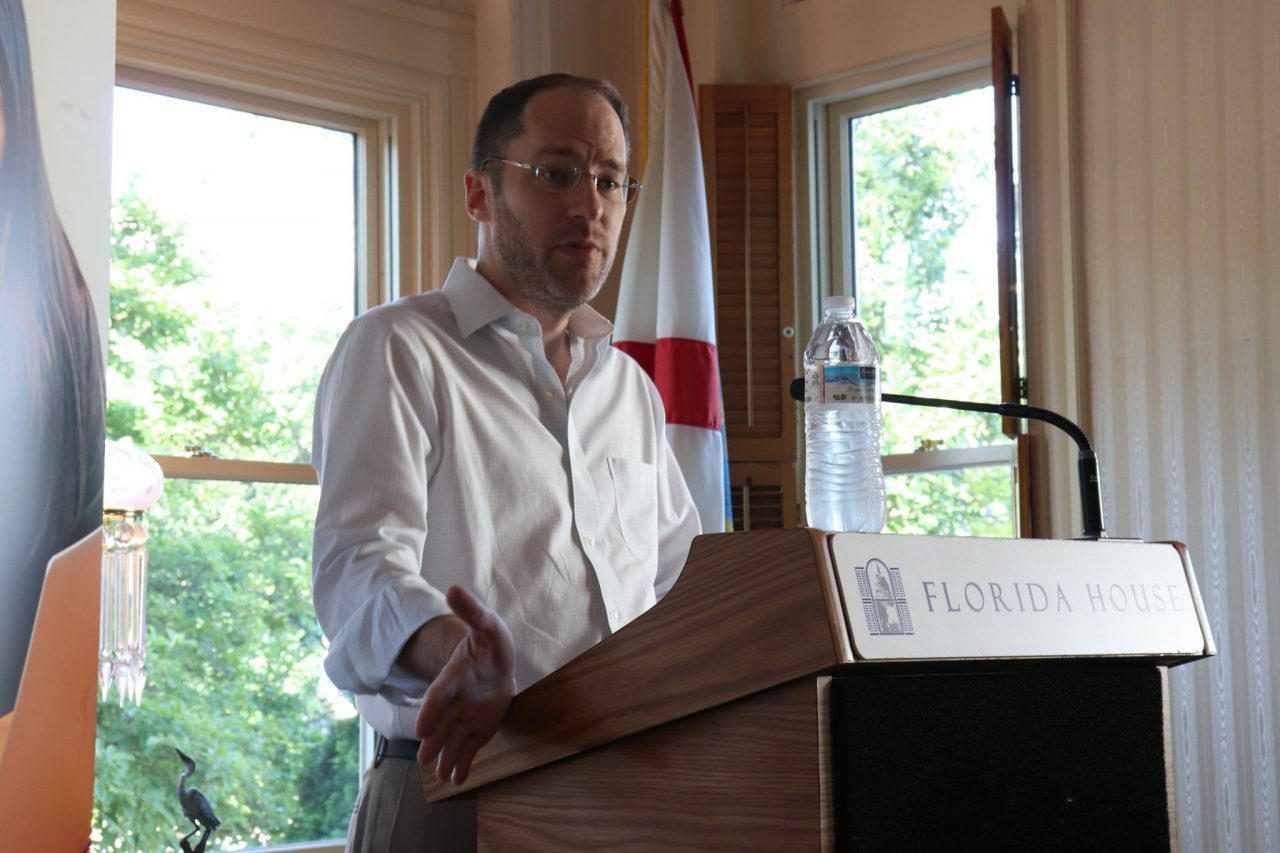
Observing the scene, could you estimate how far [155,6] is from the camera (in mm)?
3195

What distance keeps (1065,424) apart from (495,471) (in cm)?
65

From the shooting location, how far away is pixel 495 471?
1.66 meters

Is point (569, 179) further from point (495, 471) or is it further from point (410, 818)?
point (410, 818)

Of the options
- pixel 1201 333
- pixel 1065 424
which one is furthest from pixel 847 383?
pixel 1201 333

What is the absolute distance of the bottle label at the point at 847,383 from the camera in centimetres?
123

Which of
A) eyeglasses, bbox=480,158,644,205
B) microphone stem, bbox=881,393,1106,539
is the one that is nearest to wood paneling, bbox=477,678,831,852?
microphone stem, bbox=881,393,1106,539

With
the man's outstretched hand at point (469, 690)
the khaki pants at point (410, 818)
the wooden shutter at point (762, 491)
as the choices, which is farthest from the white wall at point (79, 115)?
the wooden shutter at point (762, 491)

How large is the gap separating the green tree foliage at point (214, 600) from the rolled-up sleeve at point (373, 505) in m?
1.67

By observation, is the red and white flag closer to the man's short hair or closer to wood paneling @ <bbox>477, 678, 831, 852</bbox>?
the man's short hair

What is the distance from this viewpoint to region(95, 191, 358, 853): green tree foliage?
309cm

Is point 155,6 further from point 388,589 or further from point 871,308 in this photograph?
point 388,589

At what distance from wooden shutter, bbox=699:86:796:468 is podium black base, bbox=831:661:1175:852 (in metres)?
2.47

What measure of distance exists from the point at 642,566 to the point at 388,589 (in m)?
0.53

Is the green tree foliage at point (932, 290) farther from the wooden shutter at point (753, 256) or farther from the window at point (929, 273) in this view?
the wooden shutter at point (753, 256)
